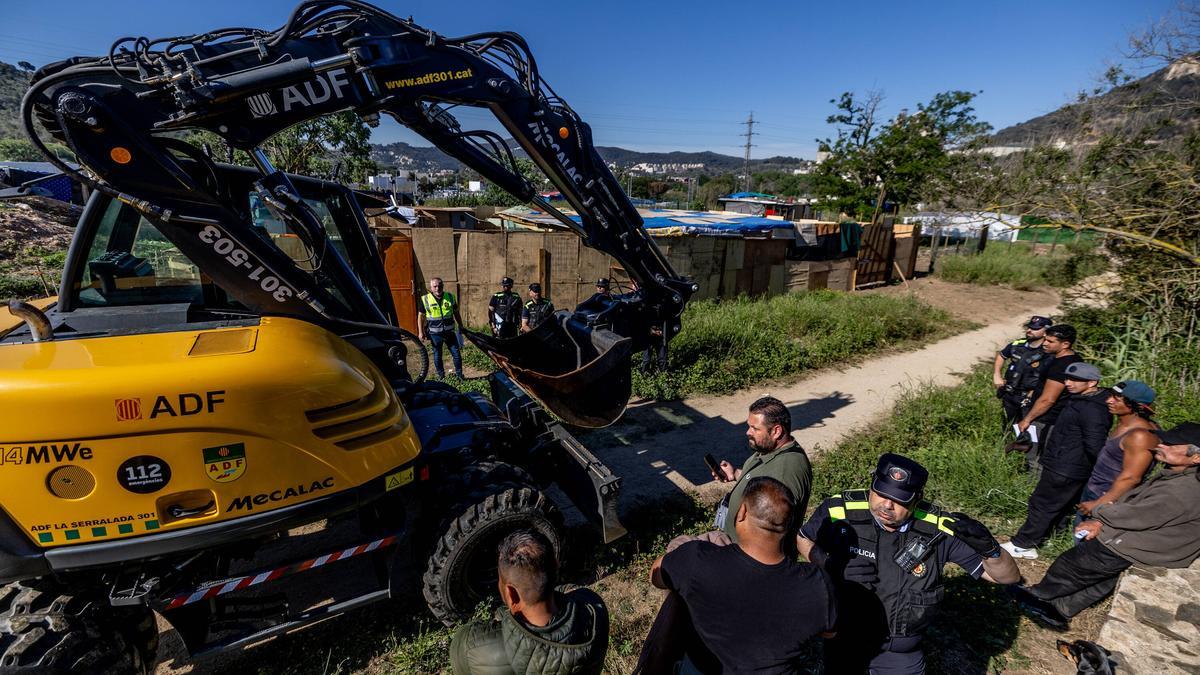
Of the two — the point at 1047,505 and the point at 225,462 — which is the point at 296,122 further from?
the point at 1047,505

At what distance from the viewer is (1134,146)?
8.18 meters

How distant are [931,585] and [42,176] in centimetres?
526

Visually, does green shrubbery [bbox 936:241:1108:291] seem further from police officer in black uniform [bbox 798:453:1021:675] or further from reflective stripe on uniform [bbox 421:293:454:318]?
police officer in black uniform [bbox 798:453:1021:675]

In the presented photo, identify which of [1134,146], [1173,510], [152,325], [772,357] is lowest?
[772,357]

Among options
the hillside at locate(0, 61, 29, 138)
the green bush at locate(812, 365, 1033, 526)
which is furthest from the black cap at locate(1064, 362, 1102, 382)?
the hillside at locate(0, 61, 29, 138)

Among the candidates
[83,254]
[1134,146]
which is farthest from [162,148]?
[1134,146]

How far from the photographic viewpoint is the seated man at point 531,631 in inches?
77.3

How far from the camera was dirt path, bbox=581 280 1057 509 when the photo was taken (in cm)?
591

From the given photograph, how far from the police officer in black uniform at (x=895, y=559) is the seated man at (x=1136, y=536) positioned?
166 centimetres

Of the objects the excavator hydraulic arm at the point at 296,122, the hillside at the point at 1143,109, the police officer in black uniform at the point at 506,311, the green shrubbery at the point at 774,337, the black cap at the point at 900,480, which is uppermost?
the hillside at the point at 1143,109

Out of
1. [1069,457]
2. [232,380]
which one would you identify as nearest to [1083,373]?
[1069,457]

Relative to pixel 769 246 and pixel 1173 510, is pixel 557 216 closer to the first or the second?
pixel 1173 510

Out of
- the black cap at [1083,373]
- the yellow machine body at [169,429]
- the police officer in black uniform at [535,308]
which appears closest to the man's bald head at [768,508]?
the yellow machine body at [169,429]

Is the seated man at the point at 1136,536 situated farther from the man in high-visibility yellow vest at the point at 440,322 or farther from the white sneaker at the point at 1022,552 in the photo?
the man in high-visibility yellow vest at the point at 440,322
